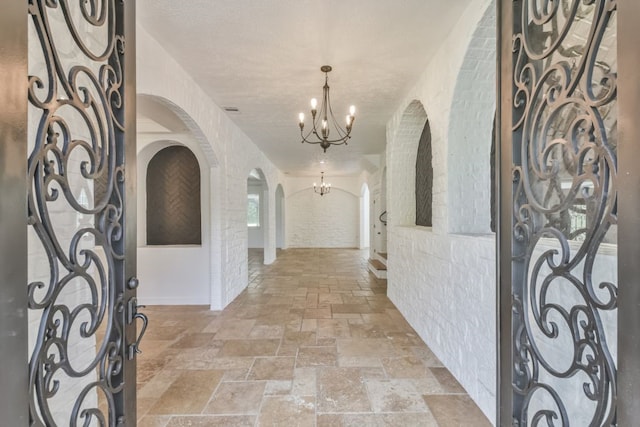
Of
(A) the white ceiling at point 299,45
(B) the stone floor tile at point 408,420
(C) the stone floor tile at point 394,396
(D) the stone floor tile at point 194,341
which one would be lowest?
(D) the stone floor tile at point 194,341

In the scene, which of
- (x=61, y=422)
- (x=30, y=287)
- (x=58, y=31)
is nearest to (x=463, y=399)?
(x=61, y=422)

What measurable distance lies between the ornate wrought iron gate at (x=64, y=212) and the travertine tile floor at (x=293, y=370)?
884 millimetres

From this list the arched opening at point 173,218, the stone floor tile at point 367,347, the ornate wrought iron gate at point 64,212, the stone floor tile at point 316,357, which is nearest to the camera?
the ornate wrought iron gate at point 64,212

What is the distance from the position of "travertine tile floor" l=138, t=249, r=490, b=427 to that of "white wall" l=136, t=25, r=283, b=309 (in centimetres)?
66

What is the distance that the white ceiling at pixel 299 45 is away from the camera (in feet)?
6.47

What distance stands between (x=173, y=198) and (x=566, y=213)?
15.4 ft

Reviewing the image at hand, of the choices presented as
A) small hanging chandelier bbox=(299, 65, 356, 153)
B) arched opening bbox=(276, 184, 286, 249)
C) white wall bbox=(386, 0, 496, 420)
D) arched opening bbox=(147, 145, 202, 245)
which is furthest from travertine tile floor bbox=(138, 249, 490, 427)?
arched opening bbox=(276, 184, 286, 249)

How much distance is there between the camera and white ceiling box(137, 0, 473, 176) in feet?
6.47

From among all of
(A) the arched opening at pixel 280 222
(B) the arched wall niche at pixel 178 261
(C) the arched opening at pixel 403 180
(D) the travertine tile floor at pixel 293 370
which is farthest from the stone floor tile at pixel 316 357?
(A) the arched opening at pixel 280 222

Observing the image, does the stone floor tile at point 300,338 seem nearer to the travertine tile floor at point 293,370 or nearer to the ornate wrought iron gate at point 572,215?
the travertine tile floor at point 293,370

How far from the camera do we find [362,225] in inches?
450

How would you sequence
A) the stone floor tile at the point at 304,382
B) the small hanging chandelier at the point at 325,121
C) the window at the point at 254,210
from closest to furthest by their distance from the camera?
the stone floor tile at the point at 304,382 < the small hanging chandelier at the point at 325,121 < the window at the point at 254,210

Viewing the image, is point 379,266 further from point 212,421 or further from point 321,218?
point 321,218

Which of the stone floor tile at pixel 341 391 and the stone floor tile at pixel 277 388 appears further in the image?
the stone floor tile at pixel 277 388
